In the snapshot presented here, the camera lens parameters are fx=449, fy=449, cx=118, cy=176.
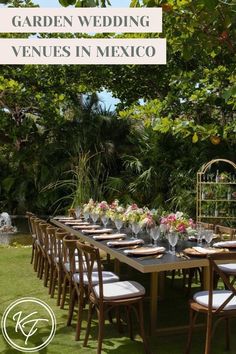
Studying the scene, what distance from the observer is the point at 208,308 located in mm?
3037

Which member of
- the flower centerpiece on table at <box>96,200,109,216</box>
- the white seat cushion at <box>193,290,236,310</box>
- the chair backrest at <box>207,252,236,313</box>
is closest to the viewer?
the chair backrest at <box>207,252,236,313</box>

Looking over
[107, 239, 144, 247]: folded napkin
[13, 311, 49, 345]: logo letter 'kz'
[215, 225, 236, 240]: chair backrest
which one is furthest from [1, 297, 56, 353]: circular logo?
[215, 225, 236, 240]: chair backrest

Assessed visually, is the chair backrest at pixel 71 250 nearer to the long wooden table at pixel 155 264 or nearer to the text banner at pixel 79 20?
the long wooden table at pixel 155 264

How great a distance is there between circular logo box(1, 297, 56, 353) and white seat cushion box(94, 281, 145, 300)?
666mm

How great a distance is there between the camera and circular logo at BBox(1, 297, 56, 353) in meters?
3.57

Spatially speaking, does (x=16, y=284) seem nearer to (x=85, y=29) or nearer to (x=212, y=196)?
(x=85, y=29)

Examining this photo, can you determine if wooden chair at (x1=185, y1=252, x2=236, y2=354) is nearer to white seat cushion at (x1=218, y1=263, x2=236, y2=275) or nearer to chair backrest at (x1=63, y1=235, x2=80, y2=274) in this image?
white seat cushion at (x1=218, y1=263, x2=236, y2=275)

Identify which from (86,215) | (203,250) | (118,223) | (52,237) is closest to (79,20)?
(203,250)

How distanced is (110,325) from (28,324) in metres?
0.74

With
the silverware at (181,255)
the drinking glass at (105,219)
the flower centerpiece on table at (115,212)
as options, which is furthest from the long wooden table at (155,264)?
the drinking glass at (105,219)

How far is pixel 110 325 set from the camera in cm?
406

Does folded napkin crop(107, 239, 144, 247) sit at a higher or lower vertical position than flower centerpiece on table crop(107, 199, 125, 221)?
lower

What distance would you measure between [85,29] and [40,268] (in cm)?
348

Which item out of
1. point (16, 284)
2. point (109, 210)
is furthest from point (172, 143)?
point (16, 284)
